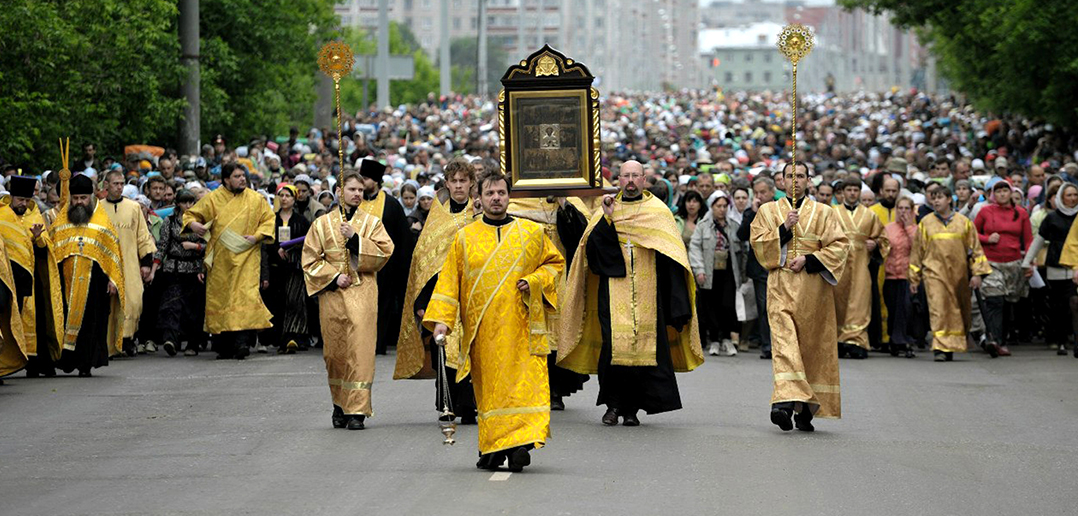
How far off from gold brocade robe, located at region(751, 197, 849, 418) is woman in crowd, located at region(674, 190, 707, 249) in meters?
6.68

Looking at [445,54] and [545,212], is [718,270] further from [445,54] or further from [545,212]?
[445,54]

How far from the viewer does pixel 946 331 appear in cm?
1836

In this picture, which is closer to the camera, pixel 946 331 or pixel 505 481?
pixel 505 481

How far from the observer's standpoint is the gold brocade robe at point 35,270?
15344 millimetres

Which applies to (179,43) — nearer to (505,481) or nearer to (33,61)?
(33,61)

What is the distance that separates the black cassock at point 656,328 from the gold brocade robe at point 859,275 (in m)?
5.51

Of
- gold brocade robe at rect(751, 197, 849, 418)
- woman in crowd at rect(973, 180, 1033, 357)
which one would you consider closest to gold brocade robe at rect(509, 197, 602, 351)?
gold brocade robe at rect(751, 197, 849, 418)

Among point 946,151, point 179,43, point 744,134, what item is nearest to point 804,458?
point 179,43

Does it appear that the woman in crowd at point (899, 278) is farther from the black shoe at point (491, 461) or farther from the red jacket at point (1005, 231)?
the black shoe at point (491, 461)

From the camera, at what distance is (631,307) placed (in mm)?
12797

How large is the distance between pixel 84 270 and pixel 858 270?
299 inches

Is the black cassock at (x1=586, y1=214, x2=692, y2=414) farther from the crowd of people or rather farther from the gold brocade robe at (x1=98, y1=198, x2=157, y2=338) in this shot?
the gold brocade robe at (x1=98, y1=198, x2=157, y2=338)

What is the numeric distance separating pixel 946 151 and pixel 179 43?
16201 mm

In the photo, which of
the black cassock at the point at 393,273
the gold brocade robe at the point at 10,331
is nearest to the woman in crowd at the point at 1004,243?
the black cassock at the point at 393,273
